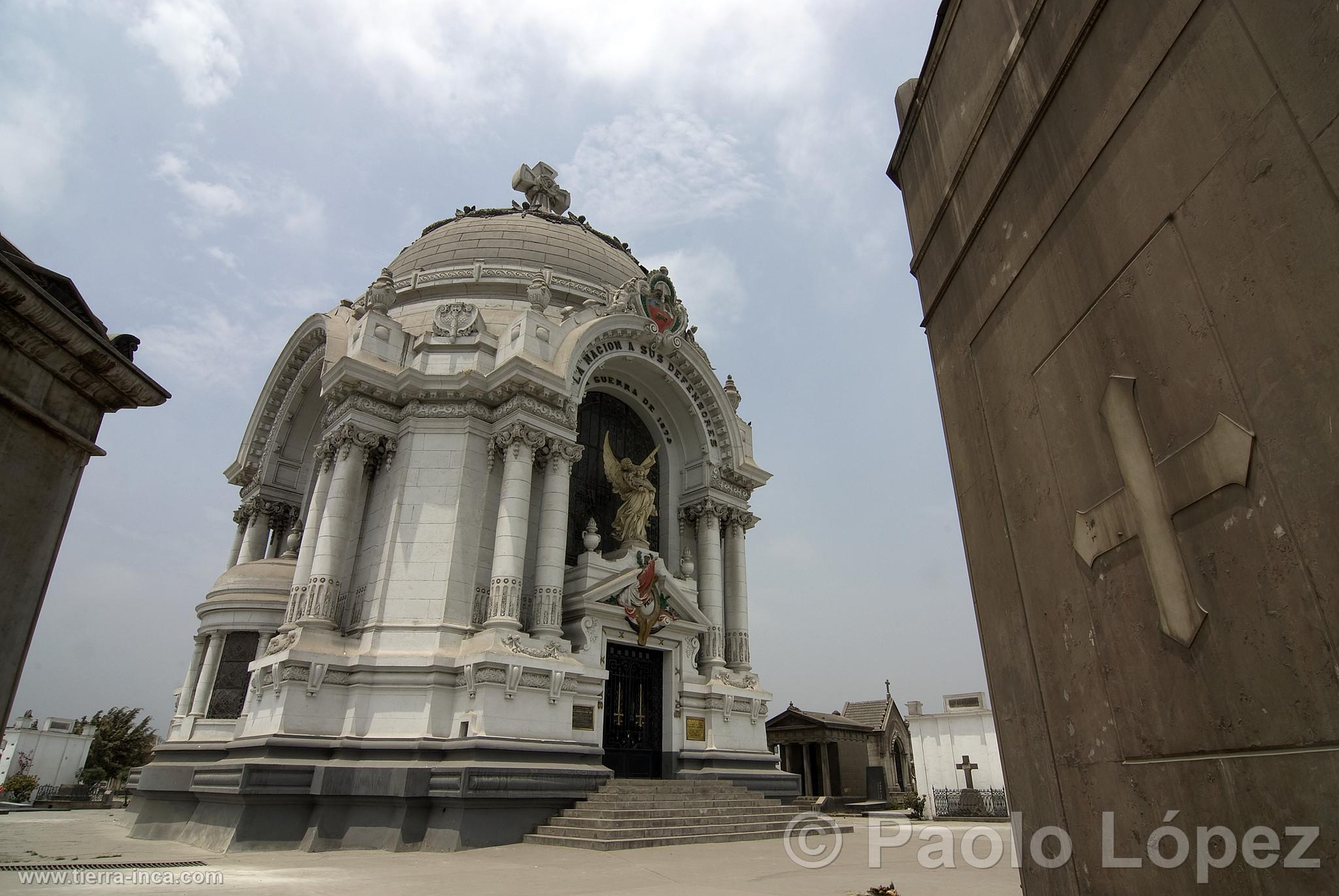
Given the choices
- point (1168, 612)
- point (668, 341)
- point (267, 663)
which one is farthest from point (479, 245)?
point (1168, 612)

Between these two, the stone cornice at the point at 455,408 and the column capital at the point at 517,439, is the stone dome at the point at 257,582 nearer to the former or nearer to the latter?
the stone cornice at the point at 455,408

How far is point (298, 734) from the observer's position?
15.4m

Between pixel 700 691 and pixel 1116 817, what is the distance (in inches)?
692

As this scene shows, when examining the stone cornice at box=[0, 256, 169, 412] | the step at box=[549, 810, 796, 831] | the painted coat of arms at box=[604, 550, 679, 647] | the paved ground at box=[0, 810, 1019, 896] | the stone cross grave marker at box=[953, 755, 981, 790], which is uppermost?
the painted coat of arms at box=[604, 550, 679, 647]

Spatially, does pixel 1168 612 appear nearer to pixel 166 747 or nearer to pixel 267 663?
pixel 267 663

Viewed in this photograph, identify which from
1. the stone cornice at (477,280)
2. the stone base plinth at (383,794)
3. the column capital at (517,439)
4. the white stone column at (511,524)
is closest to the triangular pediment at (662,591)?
the white stone column at (511,524)

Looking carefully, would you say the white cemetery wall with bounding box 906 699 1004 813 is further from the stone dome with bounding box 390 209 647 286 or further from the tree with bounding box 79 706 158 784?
the tree with bounding box 79 706 158 784

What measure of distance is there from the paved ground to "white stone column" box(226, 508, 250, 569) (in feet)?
33.8

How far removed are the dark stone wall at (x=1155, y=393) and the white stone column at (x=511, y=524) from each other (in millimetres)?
13595

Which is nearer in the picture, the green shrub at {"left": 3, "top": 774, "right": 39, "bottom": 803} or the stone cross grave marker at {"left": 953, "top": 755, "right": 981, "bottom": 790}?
the stone cross grave marker at {"left": 953, "top": 755, "right": 981, "bottom": 790}

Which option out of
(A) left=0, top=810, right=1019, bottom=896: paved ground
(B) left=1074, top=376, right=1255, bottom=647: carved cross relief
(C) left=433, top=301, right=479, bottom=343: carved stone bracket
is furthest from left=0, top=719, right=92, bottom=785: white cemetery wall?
(B) left=1074, top=376, right=1255, bottom=647: carved cross relief

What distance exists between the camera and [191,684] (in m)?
22.1

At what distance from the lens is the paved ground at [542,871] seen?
29.1 ft
